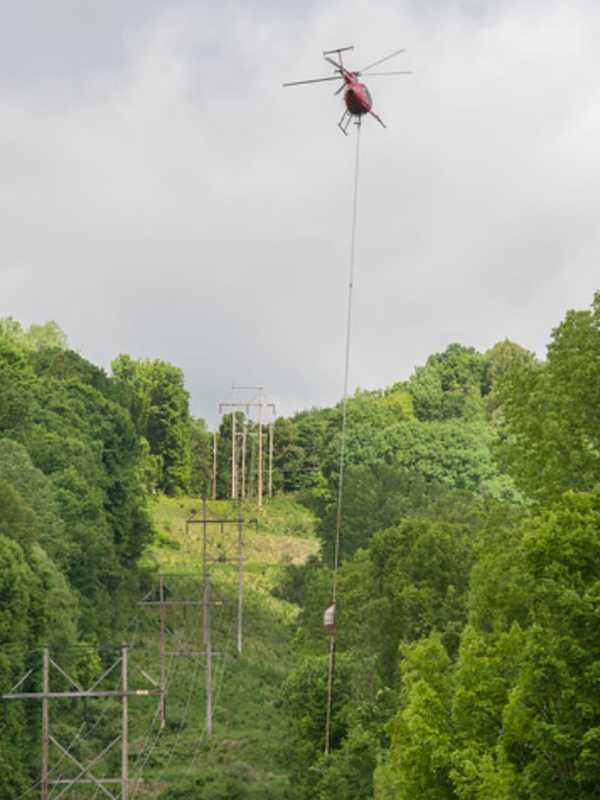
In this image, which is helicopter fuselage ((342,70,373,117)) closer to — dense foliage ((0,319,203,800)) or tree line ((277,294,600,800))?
tree line ((277,294,600,800))

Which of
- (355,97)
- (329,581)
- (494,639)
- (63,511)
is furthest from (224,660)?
(355,97)

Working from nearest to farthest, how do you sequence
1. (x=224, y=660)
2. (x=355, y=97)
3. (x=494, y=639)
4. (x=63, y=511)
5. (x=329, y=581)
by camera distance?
(x=355, y=97), (x=494, y=639), (x=329, y=581), (x=224, y=660), (x=63, y=511)

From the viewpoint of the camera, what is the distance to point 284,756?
7925 cm

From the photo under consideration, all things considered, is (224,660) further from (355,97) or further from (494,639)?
(355,97)

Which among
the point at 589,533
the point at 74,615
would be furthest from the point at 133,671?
the point at 589,533

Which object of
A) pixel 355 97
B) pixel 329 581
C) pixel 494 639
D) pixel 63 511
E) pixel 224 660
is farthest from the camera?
pixel 63 511

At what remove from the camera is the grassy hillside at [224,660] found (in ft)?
272

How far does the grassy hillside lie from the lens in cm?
8300

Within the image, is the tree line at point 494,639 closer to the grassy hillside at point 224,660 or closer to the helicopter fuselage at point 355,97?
the grassy hillside at point 224,660

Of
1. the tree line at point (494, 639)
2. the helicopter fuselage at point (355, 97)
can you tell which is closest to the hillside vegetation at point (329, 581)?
the tree line at point (494, 639)

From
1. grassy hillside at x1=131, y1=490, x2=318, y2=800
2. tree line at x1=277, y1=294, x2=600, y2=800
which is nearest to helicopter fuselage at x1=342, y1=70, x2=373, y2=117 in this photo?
tree line at x1=277, y1=294, x2=600, y2=800

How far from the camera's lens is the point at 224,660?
10862 cm

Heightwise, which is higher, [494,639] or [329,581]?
[329,581]

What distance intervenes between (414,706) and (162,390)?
435 ft
